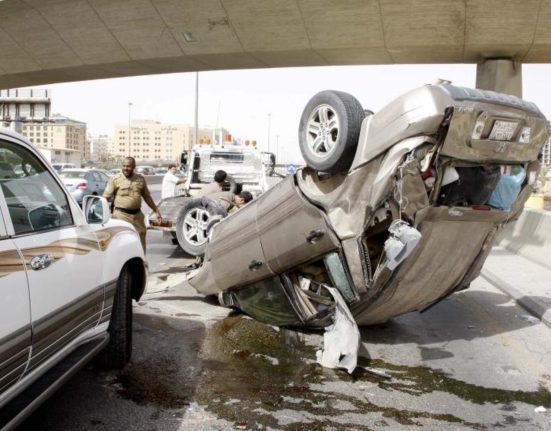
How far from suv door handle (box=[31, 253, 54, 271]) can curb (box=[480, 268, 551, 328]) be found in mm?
5677

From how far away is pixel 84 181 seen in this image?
79.2 ft

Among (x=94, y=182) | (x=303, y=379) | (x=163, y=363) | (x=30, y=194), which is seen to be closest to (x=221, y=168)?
(x=163, y=363)

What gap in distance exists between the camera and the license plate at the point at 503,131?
4.41 metres

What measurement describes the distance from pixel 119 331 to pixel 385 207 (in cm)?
226

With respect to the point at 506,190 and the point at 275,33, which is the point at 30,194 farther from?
the point at 275,33

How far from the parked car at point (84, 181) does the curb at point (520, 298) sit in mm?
17191

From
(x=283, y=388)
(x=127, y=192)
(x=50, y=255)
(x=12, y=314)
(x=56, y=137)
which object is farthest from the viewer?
(x=56, y=137)

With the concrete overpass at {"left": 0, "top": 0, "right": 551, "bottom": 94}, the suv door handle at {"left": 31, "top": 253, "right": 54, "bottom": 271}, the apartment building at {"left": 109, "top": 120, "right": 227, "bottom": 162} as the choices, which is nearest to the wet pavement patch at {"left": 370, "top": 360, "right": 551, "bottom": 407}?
the suv door handle at {"left": 31, "top": 253, "right": 54, "bottom": 271}

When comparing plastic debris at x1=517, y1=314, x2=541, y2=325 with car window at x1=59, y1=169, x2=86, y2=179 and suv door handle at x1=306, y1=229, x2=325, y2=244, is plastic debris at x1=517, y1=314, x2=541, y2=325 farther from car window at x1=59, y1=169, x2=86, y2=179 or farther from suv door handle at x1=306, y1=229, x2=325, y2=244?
car window at x1=59, y1=169, x2=86, y2=179

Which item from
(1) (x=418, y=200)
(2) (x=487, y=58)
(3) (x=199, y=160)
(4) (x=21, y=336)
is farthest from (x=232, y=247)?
(2) (x=487, y=58)

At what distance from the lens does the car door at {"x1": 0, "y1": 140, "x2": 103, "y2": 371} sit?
2932mm

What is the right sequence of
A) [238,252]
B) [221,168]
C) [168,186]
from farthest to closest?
[168,186] → [221,168] → [238,252]

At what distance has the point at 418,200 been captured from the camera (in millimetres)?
4457

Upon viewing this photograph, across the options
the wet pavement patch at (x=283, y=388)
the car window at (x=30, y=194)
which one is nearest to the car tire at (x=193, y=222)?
the wet pavement patch at (x=283, y=388)
